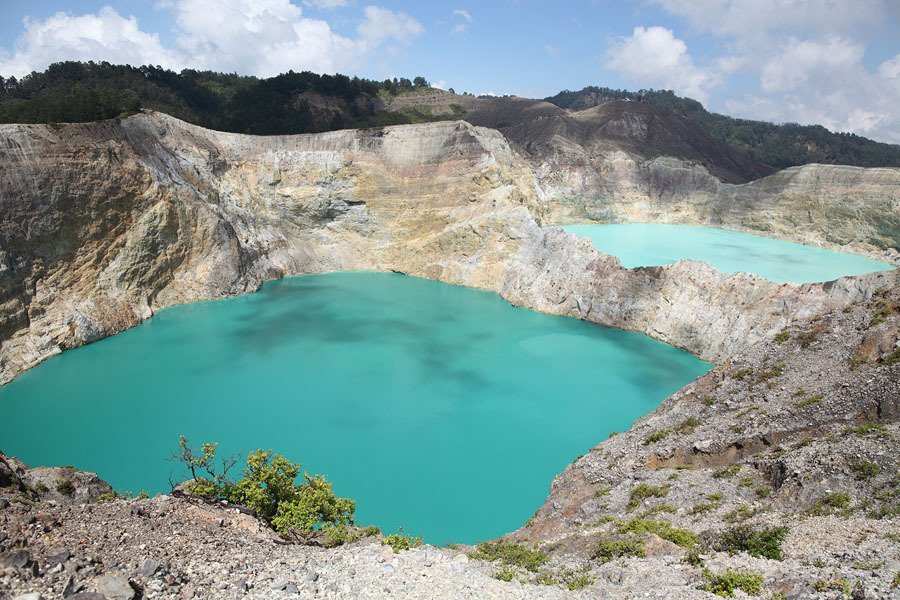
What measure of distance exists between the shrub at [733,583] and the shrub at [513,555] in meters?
3.40

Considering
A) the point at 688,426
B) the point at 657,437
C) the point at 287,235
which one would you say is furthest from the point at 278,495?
the point at 287,235

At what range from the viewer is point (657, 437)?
57.5ft

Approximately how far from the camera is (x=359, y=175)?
4897cm

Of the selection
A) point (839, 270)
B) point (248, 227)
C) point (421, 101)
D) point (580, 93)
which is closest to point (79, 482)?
point (248, 227)

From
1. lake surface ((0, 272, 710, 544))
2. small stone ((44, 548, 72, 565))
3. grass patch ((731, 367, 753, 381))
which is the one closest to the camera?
small stone ((44, 548, 72, 565))

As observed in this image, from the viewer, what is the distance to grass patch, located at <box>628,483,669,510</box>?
1455 cm

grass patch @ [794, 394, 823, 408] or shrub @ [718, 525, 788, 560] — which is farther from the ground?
grass patch @ [794, 394, 823, 408]

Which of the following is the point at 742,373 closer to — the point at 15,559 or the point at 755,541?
the point at 755,541

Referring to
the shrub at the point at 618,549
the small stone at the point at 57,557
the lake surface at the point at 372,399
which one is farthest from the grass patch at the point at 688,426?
the small stone at the point at 57,557

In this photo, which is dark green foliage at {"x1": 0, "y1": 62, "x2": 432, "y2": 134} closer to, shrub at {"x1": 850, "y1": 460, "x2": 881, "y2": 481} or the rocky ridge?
the rocky ridge

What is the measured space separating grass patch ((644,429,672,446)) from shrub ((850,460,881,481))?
18.3 feet

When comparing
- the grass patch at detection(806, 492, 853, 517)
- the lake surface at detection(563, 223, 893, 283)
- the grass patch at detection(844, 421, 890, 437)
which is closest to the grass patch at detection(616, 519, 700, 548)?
the grass patch at detection(806, 492, 853, 517)

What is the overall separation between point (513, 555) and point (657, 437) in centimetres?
740

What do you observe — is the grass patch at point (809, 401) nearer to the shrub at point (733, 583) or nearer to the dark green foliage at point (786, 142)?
the shrub at point (733, 583)
